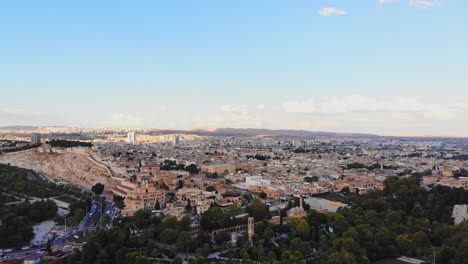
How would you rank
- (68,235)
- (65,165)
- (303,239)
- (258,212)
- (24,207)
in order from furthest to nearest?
(65,165) < (24,207) < (258,212) < (68,235) < (303,239)

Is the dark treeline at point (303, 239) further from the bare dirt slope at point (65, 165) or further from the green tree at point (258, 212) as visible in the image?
the bare dirt slope at point (65, 165)

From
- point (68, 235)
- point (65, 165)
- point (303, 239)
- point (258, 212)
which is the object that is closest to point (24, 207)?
point (68, 235)

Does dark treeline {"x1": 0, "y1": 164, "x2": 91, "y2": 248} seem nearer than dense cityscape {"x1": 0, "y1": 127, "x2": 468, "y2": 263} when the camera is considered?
No

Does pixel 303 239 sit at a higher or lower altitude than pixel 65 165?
lower

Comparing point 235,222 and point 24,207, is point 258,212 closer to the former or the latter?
point 235,222

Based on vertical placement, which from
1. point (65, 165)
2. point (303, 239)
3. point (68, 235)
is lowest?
point (68, 235)

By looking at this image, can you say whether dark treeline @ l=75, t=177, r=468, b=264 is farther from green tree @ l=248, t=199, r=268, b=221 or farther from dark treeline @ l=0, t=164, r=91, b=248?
dark treeline @ l=0, t=164, r=91, b=248

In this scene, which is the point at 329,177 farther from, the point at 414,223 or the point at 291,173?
the point at 414,223

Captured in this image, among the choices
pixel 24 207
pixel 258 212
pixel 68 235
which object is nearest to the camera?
pixel 68 235

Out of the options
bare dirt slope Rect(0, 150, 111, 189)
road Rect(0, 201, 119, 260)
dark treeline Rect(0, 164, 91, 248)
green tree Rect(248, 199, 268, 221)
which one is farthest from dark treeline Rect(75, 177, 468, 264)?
bare dirt slope Rect(0, 150, 111, 189)

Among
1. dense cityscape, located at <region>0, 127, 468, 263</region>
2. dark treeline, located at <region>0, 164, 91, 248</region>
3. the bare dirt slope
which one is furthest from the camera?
the bare dirt slope
